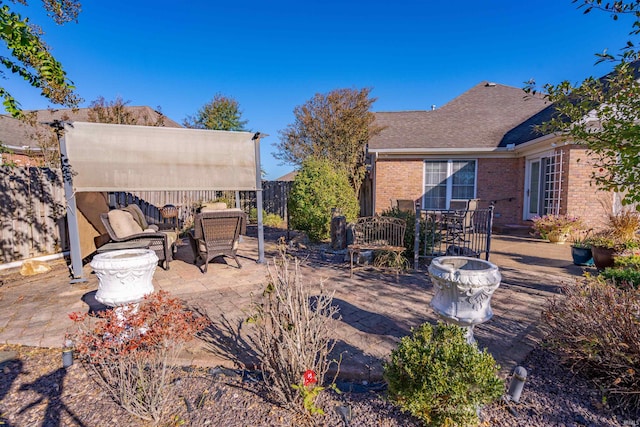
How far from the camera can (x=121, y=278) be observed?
2.96 meters

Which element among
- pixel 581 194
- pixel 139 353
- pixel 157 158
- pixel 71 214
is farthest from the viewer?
pixel 581 194

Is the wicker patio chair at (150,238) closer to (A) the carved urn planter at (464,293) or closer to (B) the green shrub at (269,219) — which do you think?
(A) the carved urn planter at (464,293)

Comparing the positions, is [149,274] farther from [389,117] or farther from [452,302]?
[389,117]

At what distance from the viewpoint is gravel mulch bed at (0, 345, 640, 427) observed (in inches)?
78.4

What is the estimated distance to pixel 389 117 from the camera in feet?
48.9

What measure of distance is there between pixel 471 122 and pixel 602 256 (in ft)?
28.0

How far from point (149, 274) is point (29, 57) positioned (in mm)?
3552

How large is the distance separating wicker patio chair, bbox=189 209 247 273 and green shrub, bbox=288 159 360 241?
7.95 feet

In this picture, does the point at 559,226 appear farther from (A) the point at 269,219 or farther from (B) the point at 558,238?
(A) the point at 269,219

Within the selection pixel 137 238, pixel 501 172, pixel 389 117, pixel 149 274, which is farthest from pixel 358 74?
pixel 149 274

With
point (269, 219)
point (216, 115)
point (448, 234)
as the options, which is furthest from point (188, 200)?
point (216, 115)

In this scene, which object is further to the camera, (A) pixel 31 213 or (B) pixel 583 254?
(A) pixel 31 213

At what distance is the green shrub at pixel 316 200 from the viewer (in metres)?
7.91

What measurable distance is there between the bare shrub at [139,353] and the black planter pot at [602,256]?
6.67 metres
